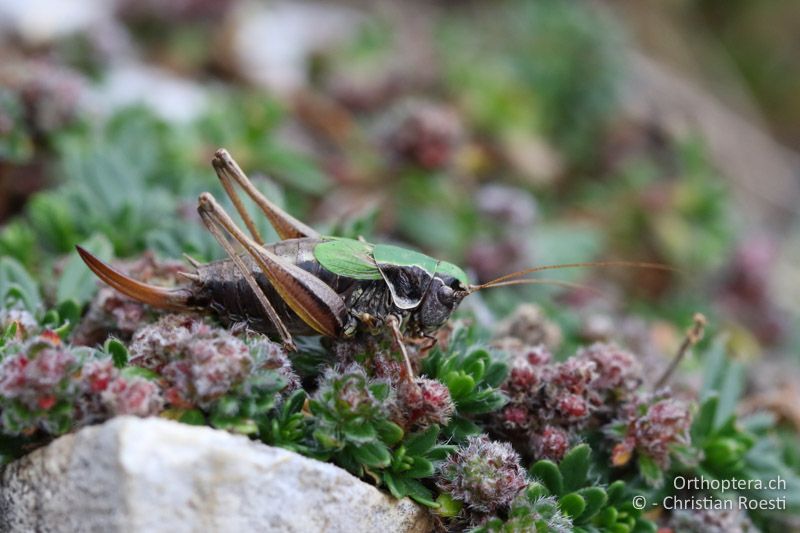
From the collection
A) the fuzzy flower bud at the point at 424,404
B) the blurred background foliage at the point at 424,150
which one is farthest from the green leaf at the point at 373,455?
the blurred background foliage at the point at 424,150

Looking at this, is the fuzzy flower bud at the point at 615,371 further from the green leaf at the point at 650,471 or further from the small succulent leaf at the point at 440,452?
the small succulent leaf at the point at 440,452

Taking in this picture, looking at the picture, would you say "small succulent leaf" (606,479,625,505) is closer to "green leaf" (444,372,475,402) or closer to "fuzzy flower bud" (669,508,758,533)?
"fuzzy flower bud" (669,508,758,533)

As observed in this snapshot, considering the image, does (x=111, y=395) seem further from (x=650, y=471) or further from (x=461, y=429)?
(x=650, y=471)

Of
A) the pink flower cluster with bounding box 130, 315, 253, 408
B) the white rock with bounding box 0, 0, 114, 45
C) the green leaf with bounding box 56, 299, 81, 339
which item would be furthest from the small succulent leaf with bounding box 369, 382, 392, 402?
the white rock with bounding box 0, 0, 114, 45

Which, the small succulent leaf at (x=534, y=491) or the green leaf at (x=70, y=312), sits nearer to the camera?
the small succulent leaf at (x=534, y=491)

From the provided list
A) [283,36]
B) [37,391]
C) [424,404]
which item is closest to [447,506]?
[424,404]

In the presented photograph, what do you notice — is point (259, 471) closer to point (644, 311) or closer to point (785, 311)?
point (644, 311)
